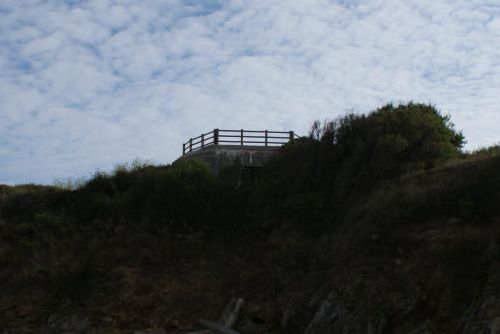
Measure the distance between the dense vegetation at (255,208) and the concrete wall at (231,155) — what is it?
1599 millimetres

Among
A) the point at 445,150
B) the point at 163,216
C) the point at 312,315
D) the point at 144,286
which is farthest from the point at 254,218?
the point at 312,315

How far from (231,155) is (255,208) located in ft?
20.8

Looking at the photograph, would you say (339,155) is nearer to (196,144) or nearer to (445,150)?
(445,150)

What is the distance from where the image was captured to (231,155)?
3344cm

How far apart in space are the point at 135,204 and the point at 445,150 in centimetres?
1325

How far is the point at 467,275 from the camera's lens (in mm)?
14055

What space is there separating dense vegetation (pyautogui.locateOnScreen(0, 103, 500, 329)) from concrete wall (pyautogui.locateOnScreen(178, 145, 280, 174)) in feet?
5.25

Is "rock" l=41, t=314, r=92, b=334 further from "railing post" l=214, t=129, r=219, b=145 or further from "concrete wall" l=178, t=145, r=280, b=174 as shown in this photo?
"railing post" l=214, t=129, r=219, b=145

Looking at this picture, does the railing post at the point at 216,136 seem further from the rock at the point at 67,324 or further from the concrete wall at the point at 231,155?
the rock at the point at 67,324

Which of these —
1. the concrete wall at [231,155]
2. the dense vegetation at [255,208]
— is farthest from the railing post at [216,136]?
the dense vegetation at [255,208]

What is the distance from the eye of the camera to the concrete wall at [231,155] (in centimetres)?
3266

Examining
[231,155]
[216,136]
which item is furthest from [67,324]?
[216,136]

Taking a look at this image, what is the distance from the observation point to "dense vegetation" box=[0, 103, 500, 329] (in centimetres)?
1945

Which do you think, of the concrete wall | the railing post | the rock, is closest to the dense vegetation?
the rock
